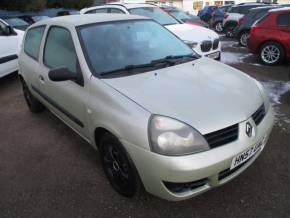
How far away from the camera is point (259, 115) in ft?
8.18

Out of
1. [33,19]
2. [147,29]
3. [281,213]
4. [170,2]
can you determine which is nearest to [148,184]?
[281,213]

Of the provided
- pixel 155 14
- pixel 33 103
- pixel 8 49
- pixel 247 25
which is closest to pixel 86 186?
pixel 33 103

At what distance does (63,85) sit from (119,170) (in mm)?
1176

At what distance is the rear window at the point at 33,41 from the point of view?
3903 millimetres

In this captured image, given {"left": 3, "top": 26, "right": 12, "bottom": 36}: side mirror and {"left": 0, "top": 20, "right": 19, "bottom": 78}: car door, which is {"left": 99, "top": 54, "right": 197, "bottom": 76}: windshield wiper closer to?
{"left": 0, "top": 20, "right": 19, "bottom": 78}: car door

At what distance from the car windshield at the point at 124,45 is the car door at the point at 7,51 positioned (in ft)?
12.3

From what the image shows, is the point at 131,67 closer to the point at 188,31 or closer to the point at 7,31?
the point at 188,31

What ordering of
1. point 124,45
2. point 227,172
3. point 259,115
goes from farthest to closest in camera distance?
point 124,45
point 259,115
point 227,172

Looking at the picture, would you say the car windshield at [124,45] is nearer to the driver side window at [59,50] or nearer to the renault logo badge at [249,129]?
the driver side window at [59,50]

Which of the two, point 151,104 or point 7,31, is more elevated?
point 7,31

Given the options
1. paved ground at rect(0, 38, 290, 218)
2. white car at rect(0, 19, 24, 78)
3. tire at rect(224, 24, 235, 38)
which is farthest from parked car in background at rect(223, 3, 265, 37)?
paved ground at rect(0, 38, 290, 218)

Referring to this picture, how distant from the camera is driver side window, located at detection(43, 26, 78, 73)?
117 inches

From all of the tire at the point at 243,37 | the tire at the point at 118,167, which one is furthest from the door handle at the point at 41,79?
the tire at the point at 243,37

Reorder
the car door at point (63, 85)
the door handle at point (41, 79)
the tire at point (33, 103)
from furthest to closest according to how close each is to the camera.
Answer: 1. the tire at point (33, 103)
2. the door handle at point (41, 79)
3. the car door at point (63, 85)
